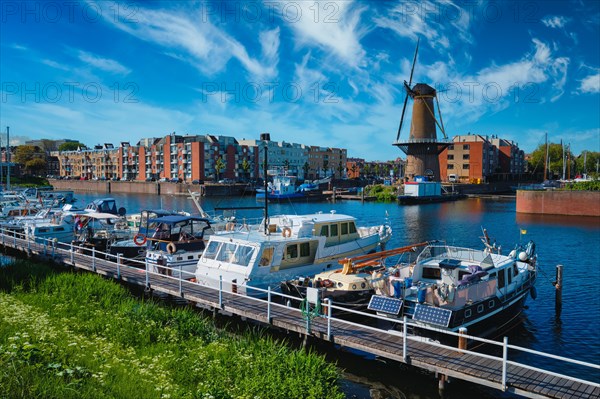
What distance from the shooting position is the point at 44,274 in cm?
2020

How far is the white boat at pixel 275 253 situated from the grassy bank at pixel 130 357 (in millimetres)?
4214

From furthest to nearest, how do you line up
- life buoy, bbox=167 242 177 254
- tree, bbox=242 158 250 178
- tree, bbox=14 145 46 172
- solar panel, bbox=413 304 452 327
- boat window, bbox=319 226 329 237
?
tree, bbox=14 145 46 172 < tree, bbox=242 158 250 178 < life buoy, bbox=167 242 177 254 < boat window, bbox=319 226 329 237 < solar panel, bbox=413 304 452 327

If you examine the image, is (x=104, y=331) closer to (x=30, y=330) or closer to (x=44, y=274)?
(x=30, y=330)

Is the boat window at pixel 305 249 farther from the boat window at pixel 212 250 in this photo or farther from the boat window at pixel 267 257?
the boat window at pixel 212 250

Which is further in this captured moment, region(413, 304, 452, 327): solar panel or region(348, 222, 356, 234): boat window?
region(348, 222, 356, 234): boat window

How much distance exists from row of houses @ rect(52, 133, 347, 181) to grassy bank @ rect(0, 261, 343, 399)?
104 metres

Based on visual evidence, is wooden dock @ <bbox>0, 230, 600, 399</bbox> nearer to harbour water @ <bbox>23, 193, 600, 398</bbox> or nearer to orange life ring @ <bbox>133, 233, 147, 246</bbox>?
harbour water @ <bbox>23, 193, 600, 398</bbox>

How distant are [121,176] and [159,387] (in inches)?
6553

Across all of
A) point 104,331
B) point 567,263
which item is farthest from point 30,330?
point 567,263

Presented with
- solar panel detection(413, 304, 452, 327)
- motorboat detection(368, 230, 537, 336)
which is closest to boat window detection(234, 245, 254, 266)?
motorboat detection(368, 230, 537, 336)

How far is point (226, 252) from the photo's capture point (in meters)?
20.8

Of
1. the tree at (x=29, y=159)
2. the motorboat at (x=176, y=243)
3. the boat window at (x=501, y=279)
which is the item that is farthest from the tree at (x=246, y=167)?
the boat window at (x=501, y=279)

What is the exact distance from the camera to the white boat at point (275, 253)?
65.5ft

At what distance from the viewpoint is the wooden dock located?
11.1m
